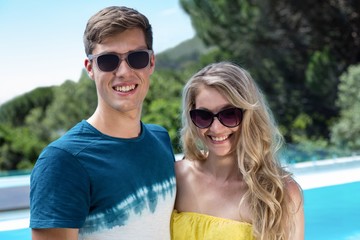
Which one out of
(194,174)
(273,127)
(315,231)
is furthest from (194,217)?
(315,231)

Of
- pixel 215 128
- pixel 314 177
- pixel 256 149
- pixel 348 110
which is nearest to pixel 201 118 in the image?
pixel 215 128

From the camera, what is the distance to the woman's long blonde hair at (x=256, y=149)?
5.70 feet

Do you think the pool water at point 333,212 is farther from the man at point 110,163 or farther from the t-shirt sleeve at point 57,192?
the t-shirt sleeve at point 57,192

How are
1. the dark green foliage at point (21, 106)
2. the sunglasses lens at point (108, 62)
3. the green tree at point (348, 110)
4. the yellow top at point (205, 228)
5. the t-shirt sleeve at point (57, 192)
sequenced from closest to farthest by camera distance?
the t-shirt sleeve at point (57, 192) < the sunglasses lens at point (108, 62) < the yellow top at point (205, 228) < the green tree at point (348, 110) < the dark green foliage at point (21, 106)

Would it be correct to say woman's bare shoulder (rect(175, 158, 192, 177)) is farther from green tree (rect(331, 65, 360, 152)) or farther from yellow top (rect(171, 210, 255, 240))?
green tree (rect(331, 65, 360, 152))

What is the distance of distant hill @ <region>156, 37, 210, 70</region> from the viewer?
44.2 feet

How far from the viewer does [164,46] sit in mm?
13602

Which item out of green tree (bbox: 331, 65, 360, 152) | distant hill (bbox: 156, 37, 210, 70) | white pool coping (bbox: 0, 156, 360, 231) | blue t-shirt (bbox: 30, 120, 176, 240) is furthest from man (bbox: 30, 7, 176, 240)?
distant hill (bbox: 156, 37, 210, 70)

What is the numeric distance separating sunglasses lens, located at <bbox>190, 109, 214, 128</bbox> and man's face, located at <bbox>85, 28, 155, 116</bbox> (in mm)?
262

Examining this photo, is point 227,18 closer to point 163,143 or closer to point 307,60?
point 307,60

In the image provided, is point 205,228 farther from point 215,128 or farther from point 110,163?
point 110,163

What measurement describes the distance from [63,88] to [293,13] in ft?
18.0

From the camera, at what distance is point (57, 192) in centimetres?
138

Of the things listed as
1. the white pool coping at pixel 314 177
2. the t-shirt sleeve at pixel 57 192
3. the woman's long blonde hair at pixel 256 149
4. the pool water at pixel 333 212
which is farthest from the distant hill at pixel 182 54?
the t-shirt sleeve at pixel 57 192
